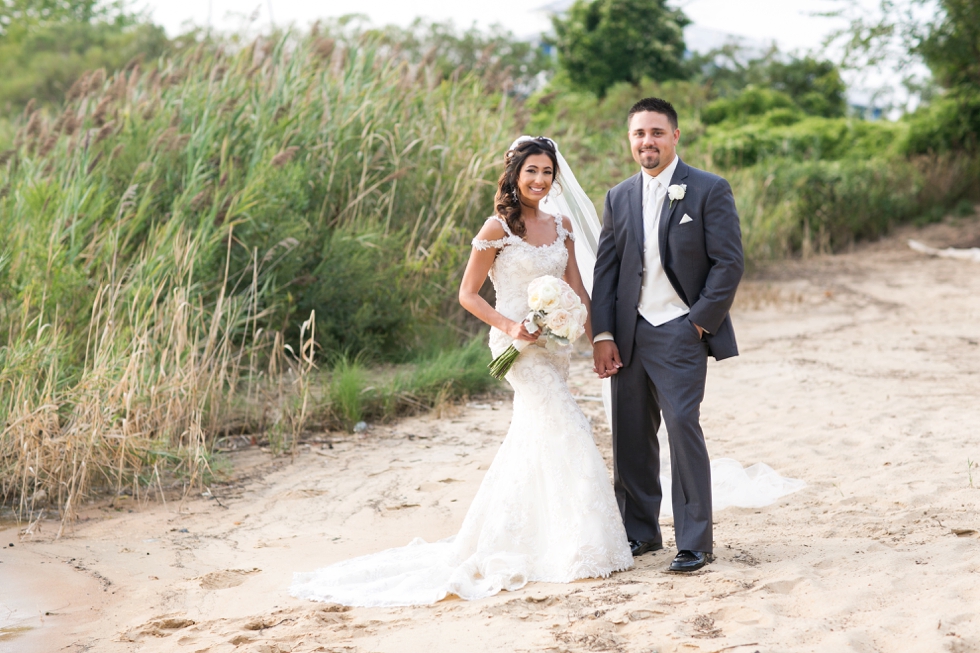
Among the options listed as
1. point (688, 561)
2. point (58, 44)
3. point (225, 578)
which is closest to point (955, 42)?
point (688, 561)

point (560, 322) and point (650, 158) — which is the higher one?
point (650, 158)

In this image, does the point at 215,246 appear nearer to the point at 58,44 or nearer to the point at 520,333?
the point at 520,333

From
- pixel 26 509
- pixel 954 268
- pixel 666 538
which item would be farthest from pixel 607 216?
pixel 954 268

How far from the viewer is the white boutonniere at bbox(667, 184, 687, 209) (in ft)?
12.8

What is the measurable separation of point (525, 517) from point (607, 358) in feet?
2.64

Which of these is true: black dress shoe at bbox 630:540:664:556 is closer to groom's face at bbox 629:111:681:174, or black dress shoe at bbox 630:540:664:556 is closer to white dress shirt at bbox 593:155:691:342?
white dress shirt at bbox 593:155:691:342

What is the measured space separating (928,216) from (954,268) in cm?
370

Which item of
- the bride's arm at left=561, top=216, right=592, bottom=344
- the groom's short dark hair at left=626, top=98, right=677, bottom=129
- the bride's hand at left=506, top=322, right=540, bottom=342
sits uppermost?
the groom's short dark hair at left=626, top=98, right=677, bottom=129

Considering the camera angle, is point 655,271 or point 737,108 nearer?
point 655,271

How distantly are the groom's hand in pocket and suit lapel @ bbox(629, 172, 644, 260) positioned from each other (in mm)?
426

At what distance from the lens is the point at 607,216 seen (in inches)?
167

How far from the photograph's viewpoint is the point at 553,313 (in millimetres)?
3918

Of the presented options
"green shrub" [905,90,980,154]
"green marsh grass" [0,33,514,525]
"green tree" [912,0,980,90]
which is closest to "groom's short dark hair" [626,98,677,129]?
"green marsh grass" [0,33,514,525]

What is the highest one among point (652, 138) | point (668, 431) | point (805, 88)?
point (805, 88)
